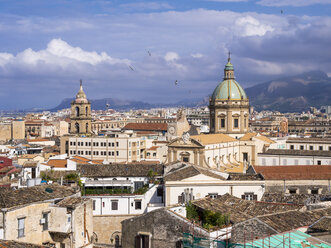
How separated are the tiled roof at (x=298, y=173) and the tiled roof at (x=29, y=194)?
48.9ft

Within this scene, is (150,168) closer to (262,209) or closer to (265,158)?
(262,209)

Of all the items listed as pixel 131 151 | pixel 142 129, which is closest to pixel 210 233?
pixel 131 151

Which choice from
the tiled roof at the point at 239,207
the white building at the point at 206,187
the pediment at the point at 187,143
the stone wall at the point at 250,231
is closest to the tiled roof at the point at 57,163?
the white building at the point at 206,187

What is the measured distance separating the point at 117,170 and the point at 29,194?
16322 mm

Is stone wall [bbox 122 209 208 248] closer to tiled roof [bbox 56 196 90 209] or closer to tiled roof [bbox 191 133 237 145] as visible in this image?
tiled roof [bbox 56 196 90 209]

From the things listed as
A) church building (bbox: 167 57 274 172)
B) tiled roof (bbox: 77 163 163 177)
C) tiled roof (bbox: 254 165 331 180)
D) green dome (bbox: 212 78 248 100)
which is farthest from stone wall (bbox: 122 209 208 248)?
green dome (bbox: 212 78 248 100)

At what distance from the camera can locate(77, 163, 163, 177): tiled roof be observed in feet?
127

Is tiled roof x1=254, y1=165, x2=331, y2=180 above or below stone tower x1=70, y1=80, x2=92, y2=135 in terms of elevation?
below

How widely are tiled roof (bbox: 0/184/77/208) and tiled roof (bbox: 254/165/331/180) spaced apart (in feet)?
48.9

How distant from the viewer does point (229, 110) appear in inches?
2761

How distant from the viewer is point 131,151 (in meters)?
71.5

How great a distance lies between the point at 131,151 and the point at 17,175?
3471cm

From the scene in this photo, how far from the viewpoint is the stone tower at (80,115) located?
80125 millimetres

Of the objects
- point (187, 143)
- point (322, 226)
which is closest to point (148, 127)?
point (187, 143)
